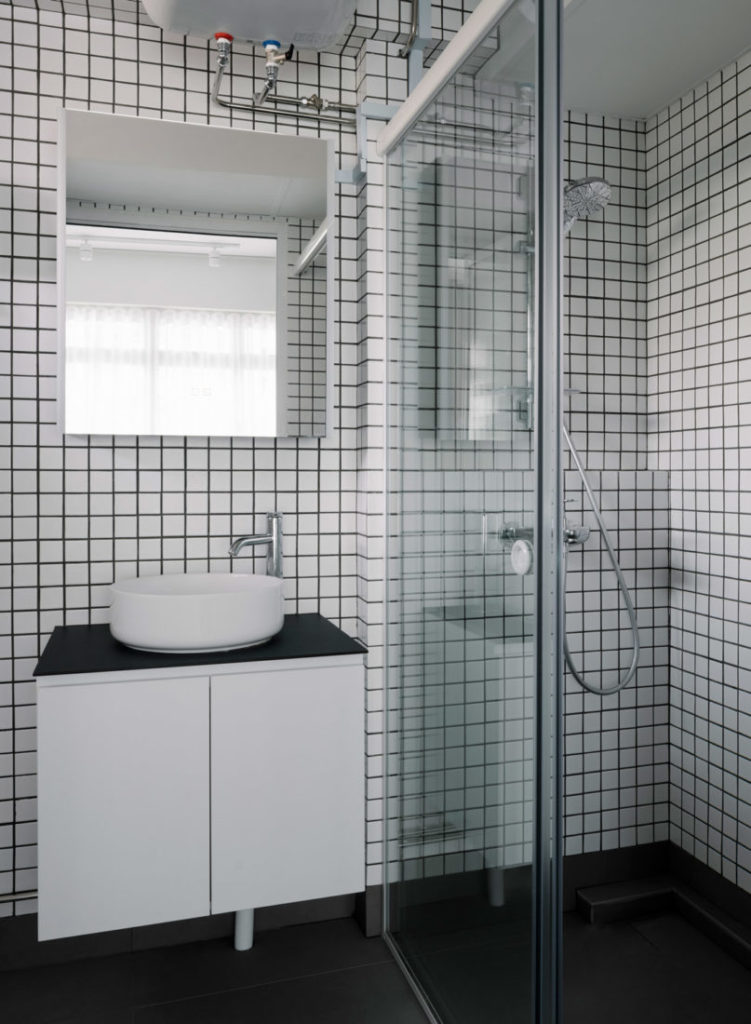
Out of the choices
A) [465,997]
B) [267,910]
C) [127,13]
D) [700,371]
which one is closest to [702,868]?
[465,997]

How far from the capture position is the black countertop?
5.59 ft

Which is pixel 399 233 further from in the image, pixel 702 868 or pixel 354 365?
pixel 702 868

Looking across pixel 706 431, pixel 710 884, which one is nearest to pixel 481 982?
pixel 710 884

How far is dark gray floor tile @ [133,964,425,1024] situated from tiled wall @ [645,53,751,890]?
36.4 inches

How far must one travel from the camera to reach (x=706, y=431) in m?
2.15

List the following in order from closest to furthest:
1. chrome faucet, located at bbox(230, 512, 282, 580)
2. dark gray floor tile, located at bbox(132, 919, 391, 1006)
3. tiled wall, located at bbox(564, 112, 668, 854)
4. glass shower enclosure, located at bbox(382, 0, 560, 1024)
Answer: glass shower enclosure, located at bbox(382, 0, 560, 1024)
dark gray floor tile, located at bbox(132, 919, 391, 1006)
chrome faucet, located at bbox(230, 512, 282, 580)
tiled wall, located at bbox(564, 112, 668, 854)

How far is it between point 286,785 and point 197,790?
20 centimetres

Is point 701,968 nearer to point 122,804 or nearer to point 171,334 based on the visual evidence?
point 122,804

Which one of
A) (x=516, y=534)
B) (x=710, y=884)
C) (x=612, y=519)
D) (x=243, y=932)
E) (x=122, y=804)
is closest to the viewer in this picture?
(x=516, y=534)

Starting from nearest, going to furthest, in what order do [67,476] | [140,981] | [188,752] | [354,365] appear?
[188,752], [140,981], [67,476], [354,365]

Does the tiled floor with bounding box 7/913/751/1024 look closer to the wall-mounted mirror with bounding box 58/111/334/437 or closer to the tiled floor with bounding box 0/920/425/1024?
the tiled floor with bounding box 0/920/425/1024

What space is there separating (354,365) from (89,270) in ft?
2.40

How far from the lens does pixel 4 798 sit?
2027mm

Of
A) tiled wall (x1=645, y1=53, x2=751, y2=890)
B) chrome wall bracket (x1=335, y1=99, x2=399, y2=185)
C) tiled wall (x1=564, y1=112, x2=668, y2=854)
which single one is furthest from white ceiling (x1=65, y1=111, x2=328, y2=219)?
tiled wall (x1=645, y1=53, x2=751, y2=890)
